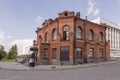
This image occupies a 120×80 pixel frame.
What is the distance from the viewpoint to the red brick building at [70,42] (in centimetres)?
3828

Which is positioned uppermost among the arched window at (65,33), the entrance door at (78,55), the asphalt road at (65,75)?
the arched window at (65,33)

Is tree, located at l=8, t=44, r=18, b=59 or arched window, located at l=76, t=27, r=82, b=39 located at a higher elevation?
arched window, located at l=76, t=27, r=82, b=39

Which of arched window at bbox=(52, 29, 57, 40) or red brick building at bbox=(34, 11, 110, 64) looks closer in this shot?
red brick building at bbox=(34, 11, 110, 64)

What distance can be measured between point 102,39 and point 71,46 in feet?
40.7

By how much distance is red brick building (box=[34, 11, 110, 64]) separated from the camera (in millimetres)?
38281

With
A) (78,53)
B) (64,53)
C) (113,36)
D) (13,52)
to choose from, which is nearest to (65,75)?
(64,53)

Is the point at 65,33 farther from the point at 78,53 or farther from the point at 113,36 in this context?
the point at 113,36

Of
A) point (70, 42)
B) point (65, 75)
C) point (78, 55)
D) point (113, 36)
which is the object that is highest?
point (113, 36)

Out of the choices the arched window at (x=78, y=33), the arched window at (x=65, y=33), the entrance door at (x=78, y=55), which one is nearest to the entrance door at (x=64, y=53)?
the entrance door at (x=78, y=55)

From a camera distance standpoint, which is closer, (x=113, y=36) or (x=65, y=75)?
(x=65, y=75)

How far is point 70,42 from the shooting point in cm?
3794

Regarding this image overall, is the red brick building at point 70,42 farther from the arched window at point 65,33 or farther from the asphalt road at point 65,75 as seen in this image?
the asphalt road at point 65,75

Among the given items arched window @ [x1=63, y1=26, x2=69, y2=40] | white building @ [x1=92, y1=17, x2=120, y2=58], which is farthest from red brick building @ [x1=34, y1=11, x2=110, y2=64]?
white building @ [x1=92, y1=17, x2=120, y2=58]

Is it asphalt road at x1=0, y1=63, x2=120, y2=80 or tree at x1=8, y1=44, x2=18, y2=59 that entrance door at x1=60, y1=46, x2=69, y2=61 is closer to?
asphalt road at x1=0, y1=63, x2=120, y2=80
